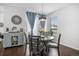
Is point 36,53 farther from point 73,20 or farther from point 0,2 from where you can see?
point 0,2

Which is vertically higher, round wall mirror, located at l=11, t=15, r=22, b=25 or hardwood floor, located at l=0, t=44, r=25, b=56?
round wall mirror, located at l=11, t=15, r=22, b=25

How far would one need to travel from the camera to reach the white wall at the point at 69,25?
1.55m

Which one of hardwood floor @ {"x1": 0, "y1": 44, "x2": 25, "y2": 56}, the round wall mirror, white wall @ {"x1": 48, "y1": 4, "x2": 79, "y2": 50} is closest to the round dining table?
white wall @ {"x1": 48, "y1": 4, "x2": 79, "y2": 50}

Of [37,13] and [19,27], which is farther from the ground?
[37,13]

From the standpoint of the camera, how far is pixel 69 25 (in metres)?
1.58

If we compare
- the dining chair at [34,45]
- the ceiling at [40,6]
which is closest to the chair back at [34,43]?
the dining chair at [34,45]

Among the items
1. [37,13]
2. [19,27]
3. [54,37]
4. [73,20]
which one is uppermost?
[37,13]

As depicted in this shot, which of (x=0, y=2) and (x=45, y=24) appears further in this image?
(x=45, y=24)

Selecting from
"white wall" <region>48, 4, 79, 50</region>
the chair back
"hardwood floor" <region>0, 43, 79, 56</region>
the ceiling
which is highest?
the ceiling

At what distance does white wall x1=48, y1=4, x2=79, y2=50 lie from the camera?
1.55 metres

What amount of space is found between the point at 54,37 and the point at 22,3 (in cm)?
76

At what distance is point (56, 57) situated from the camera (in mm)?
1591

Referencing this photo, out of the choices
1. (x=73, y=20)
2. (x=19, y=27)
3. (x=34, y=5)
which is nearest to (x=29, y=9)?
(x=34, y=5)

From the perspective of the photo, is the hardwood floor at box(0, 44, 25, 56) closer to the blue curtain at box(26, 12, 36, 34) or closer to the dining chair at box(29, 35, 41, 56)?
the dining chair at box(29, 35, 41, 56)
